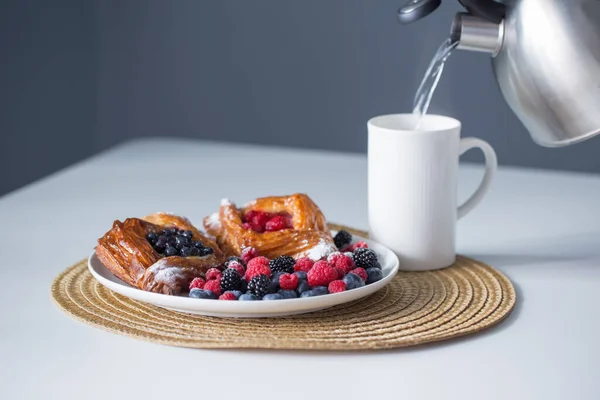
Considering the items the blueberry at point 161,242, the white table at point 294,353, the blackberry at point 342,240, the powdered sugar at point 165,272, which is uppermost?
the blueberry at point 161,242

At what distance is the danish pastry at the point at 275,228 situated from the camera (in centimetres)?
132

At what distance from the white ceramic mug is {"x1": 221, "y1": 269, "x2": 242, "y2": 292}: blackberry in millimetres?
312

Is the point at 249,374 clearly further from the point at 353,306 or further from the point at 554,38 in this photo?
the point at 554,38

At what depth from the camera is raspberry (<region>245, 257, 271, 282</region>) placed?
47.8 inches

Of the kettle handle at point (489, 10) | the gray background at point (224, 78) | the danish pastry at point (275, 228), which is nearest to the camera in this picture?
A: the kettle handle at point (489, 10)

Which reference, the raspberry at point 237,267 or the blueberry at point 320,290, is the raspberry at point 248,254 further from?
the blueberry at point 320,290

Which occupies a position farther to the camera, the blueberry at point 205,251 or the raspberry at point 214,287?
the blueberry at point 205,251

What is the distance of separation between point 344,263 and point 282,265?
83 mm

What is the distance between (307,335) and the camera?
3.59 feet

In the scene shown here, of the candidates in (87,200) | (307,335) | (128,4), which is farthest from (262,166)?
(128,4)

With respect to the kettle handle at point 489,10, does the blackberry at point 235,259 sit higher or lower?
lower

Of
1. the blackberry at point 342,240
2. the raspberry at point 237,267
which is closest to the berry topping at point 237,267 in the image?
the raspberry at point 237,267

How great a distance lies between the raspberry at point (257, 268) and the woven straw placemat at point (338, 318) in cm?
8

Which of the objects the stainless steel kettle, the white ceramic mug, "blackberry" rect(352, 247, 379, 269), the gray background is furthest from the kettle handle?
the gray background
